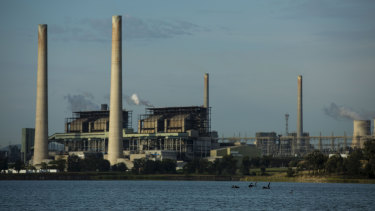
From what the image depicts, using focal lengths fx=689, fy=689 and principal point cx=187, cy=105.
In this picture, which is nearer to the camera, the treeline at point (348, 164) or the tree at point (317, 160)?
the treeline at point (348, 164)

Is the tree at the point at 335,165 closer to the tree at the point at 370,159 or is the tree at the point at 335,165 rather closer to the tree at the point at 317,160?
the tree at the point at 317,160

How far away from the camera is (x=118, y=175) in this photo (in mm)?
198375

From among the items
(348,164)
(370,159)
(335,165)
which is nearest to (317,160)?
(335,165)

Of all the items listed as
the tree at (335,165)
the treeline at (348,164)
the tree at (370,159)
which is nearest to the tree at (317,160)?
the treeline at (348,164)

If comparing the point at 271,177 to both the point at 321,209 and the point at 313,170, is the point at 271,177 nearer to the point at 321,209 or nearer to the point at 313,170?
the point at 313,170

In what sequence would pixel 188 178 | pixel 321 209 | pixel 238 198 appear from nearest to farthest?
pixel 321 209, pixel 238 198, pixel 188 178

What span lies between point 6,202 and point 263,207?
1463 inches

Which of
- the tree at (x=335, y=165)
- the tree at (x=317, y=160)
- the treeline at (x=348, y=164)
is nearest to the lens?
the treeline at (x=348, y=164)

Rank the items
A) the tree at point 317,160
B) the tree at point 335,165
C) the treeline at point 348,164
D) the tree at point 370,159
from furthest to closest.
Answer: the tree at point 317,160 → the tree at point 335,165 → the treeline at point 348,164 → the tree at point 370,159

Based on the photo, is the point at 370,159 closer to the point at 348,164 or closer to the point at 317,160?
the point at 348,164

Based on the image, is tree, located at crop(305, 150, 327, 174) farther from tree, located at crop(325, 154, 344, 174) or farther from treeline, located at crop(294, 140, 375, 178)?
tree, located at crop(325, 154, 344, 174)

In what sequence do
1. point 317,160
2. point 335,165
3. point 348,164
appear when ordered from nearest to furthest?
point 348,164
point 335,165
point 317,160

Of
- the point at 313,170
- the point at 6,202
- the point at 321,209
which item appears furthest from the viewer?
the point at 313,170

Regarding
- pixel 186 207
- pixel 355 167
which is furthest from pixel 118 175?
pixel 186 207
